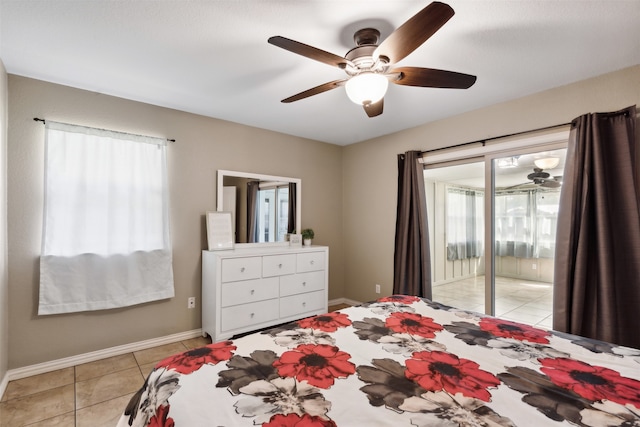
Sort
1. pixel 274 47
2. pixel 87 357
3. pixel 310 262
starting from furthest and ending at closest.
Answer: pixel 310 262 → pixel 87 357 → pixel 274 47

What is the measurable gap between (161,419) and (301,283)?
Answer: 8.70ft

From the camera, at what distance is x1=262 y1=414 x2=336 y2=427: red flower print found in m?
0.93

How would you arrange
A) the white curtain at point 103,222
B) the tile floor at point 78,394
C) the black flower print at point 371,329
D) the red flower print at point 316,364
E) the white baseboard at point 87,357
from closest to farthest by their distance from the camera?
the red flower print at point 316,364 → the black flower print at point 371,329 → the tile floor at point 78,394 → the white baseboard at point 87,357 → the white curtain at point 103,222

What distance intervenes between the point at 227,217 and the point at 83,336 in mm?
1665

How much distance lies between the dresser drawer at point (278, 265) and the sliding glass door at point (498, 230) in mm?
1732

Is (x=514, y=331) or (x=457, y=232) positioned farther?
(x=457, y=232)

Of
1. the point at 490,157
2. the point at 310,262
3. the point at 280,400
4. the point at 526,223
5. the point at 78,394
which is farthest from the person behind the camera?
the point at 310,262

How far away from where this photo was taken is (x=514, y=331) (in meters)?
1.74

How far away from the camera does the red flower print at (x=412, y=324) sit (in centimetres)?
170

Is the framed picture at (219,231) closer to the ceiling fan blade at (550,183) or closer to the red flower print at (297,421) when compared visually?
the red flower print at (297,421)

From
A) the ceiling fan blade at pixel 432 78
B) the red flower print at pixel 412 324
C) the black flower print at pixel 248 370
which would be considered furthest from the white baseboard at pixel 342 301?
the ceiling fan blade at pixel 432 78

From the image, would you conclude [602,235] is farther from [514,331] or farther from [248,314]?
Result: [248,314]

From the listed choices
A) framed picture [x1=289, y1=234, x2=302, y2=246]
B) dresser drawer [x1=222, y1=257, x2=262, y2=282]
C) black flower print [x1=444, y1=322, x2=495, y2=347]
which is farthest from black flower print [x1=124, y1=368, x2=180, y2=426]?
framed picture [x1=289, y1=234, x2=302, y2=246]

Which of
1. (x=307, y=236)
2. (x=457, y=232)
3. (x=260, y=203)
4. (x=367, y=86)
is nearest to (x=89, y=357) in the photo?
(x=260, y=203)
